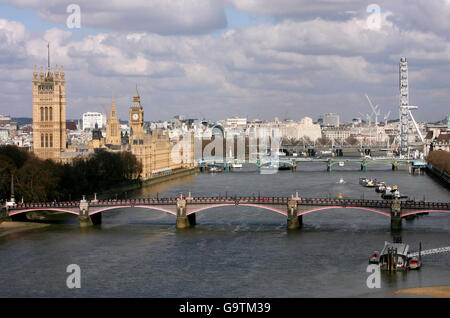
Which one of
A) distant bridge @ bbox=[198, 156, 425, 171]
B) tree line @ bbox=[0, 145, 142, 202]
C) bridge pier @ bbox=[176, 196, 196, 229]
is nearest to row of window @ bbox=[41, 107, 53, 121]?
tree line @ bbox=[0, 145, 142, 202]

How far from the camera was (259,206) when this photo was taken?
138 feet

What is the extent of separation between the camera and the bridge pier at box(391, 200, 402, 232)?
133 ft

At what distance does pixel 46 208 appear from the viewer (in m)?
44.1

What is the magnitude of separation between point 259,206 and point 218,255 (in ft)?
25.5

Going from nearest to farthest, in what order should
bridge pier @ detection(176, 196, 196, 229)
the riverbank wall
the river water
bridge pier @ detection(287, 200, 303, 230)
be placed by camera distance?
1. the river water
2. bridge pier @ detection(287, 200, 303, 230)
3. bridge pier @ detection(176, 196, 196, 229)
4. the riverbank wall

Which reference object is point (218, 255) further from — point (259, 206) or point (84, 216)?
point (84, 216)

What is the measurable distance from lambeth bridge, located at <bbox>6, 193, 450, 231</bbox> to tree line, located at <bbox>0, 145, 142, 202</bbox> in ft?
12.1

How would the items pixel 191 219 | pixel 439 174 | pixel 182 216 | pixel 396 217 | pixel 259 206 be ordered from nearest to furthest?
pixel 396 217
pixel 259 206
pixel 182 216
pixel 191 219
pixel 439 174

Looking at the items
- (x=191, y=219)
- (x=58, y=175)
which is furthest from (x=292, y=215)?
(x=58, y=175)

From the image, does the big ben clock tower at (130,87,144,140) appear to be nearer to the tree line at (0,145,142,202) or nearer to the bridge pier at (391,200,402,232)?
the tree line at (0,145,142,202)

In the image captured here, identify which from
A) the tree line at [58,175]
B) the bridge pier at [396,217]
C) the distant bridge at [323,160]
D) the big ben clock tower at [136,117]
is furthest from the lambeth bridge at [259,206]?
the distant bridge at [323,160]
